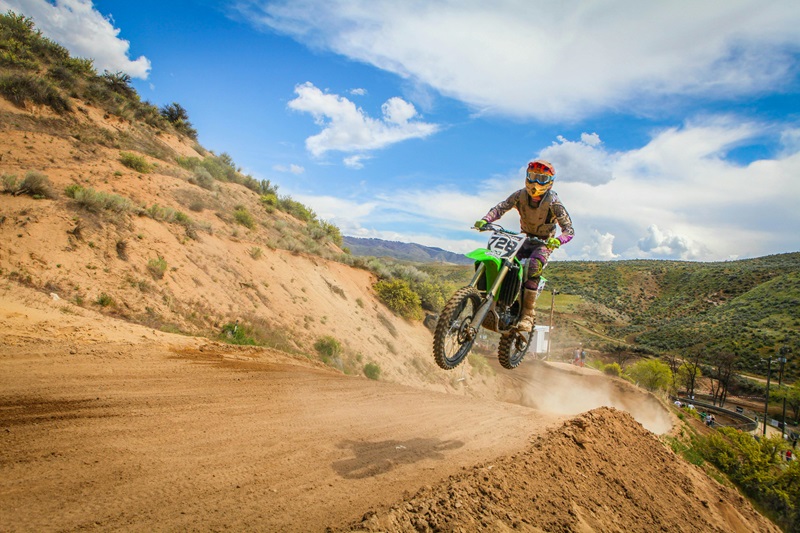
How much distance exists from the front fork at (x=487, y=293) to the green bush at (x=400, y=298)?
61.1 feet

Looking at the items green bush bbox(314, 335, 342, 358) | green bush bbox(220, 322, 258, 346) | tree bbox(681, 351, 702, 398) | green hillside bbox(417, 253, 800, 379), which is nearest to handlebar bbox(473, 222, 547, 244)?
green bush bbox(220, 322, 258, 346)

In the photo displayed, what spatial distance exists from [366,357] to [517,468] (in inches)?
552

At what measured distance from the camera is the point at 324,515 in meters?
4.16

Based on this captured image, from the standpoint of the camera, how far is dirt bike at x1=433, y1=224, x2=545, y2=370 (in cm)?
632

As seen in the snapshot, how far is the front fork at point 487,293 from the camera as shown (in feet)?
21.4

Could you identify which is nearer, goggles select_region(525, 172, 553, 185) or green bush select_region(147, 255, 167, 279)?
goggles select_region(525, 172, 553, 185)

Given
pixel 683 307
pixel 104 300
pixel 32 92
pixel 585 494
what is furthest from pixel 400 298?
pixel 683 307

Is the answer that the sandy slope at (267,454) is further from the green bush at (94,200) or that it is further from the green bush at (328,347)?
the green bush at (328,347)

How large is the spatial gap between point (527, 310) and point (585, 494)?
2.90 m

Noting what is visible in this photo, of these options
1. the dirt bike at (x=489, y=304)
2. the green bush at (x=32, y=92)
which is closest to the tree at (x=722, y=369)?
the dirt bike at (x=489, y=304)

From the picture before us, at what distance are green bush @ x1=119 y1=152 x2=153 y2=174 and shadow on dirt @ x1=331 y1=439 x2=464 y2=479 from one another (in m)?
18.5

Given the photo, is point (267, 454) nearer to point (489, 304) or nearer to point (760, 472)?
point (489, 304)

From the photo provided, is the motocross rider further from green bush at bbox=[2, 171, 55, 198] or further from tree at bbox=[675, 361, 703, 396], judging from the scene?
tree at bbox=[675, 361, 703, 396]

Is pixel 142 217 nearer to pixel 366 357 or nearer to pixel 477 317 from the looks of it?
pixel 366 357
